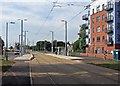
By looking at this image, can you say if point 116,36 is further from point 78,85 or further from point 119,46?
point 78,85

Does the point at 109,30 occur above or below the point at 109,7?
below

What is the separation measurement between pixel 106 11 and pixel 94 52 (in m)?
14.9

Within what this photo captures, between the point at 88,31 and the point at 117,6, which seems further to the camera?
the point at 88,31

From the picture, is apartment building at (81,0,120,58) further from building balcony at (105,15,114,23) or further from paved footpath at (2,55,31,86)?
paved footpath at (2,55,31,86)

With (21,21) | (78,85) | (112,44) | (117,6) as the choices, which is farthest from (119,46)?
(78,85)

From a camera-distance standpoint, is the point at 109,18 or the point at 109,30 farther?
the point at 109,18

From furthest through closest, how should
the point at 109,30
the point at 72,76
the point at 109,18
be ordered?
the point at 109,18 < the point at 109,30 < the point at 72,76

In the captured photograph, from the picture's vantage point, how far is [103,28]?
85188mm

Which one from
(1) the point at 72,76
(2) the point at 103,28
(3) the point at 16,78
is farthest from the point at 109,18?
(3) the point at 16,78

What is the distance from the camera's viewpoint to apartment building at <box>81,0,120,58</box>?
75500 mm

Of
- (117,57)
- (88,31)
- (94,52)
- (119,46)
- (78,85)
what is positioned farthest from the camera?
(88,31)

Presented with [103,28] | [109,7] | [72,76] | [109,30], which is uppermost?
[109,7]

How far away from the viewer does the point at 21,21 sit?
77.8m

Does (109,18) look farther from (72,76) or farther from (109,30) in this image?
(72,76)
